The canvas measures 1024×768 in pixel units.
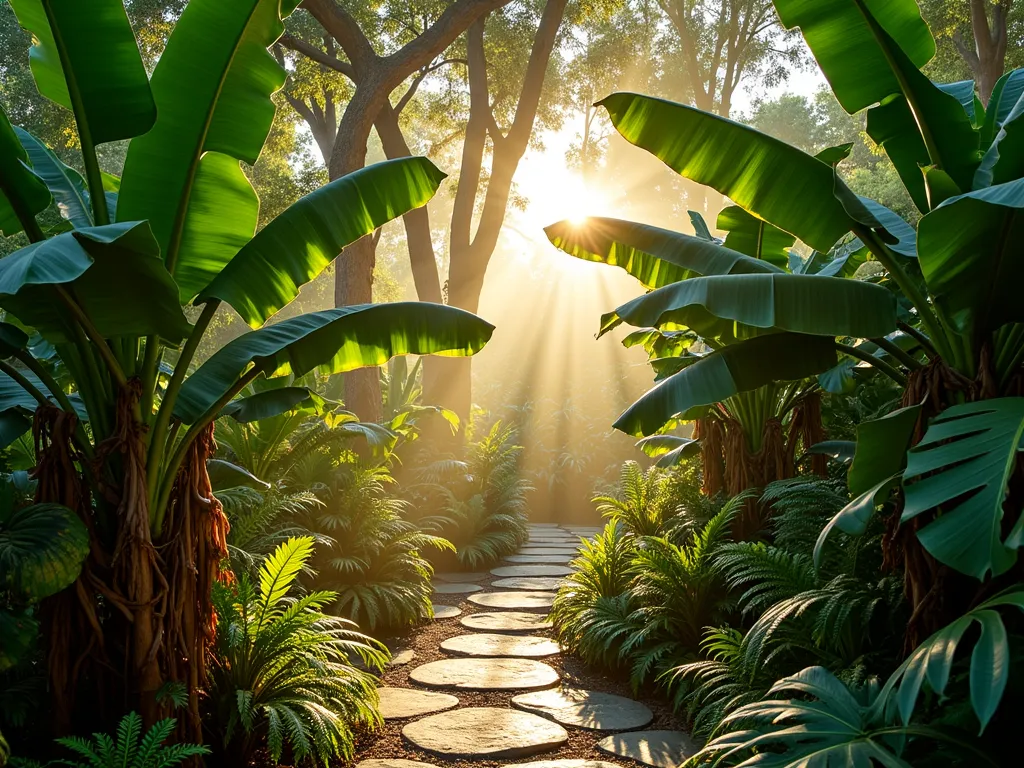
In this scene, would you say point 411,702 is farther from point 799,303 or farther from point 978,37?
point 978,37

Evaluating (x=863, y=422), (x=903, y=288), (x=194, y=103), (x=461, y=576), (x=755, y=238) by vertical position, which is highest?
(x=194, y=103)

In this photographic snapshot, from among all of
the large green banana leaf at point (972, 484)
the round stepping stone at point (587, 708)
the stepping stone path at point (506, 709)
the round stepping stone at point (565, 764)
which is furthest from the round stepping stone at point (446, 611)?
the large green banana leaf at point (972, 484)

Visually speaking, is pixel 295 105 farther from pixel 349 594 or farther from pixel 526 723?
pixel 526 723

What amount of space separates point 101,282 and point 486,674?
318 centimetres

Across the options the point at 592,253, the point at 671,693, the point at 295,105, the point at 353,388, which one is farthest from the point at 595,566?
the point at 295,105

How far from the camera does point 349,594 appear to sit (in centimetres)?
554

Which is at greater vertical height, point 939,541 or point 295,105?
point 295,105

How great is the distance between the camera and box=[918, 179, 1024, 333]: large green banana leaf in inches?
93.8

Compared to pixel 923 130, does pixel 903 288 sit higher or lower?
lower

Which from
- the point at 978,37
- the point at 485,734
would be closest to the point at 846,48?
the point at 485,734

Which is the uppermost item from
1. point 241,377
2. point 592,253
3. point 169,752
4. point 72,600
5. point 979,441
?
point 592,253

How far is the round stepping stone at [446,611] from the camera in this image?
243 inches

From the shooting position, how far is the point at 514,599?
6719 mm

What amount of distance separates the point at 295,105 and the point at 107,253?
14063 mm
